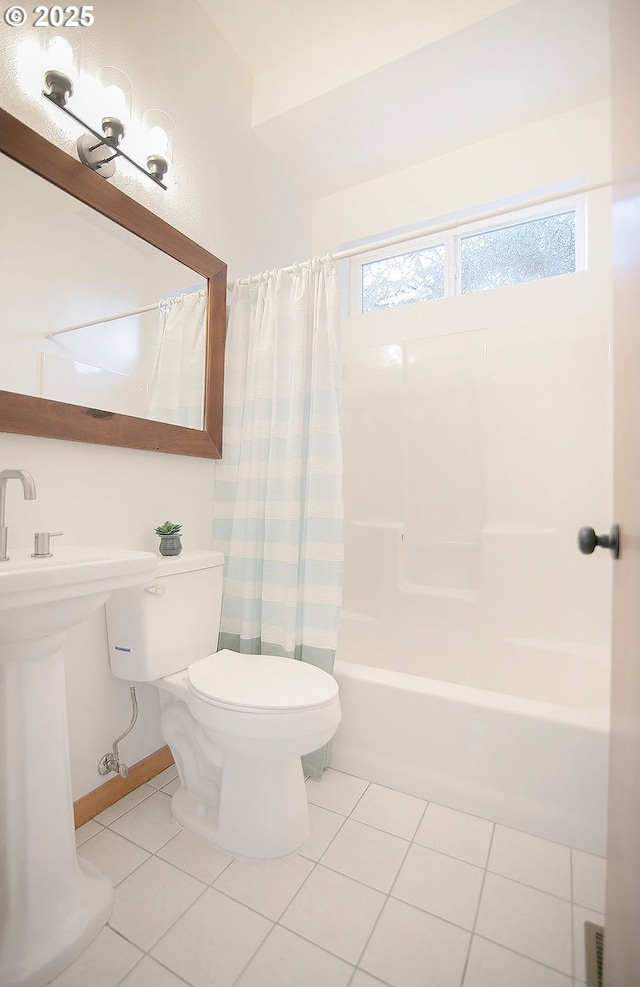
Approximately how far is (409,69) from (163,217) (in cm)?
116

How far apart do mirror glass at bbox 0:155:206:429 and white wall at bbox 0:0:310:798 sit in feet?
0.31

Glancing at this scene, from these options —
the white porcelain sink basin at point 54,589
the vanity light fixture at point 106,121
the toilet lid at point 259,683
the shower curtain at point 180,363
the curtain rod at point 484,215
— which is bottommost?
the toilet lid at point 259,683

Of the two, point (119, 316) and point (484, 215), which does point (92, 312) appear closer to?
point (119, 316)

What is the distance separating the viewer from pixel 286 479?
1.68 m

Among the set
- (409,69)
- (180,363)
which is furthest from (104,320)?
(409,69)

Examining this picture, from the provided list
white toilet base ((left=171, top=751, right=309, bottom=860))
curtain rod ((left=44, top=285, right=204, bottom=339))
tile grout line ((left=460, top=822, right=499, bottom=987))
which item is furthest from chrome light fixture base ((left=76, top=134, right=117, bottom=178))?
tile grout line ((left=460, top=822, right=499, bottom=987))

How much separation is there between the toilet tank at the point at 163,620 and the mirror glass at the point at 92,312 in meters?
0.53

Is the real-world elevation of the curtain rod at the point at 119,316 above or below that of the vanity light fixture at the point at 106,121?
below

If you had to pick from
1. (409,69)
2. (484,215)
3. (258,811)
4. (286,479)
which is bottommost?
(258,811)

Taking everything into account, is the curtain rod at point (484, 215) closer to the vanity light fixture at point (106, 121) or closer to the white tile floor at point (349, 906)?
the vanity light fixture at point (106, 121)

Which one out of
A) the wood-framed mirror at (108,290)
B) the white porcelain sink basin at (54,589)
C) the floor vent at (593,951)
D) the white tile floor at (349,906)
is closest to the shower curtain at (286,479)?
the wood-framed mirror at (108,290)

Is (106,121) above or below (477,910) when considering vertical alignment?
above

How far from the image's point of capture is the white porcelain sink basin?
33.7 inches

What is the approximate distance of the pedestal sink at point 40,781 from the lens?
0.92m
